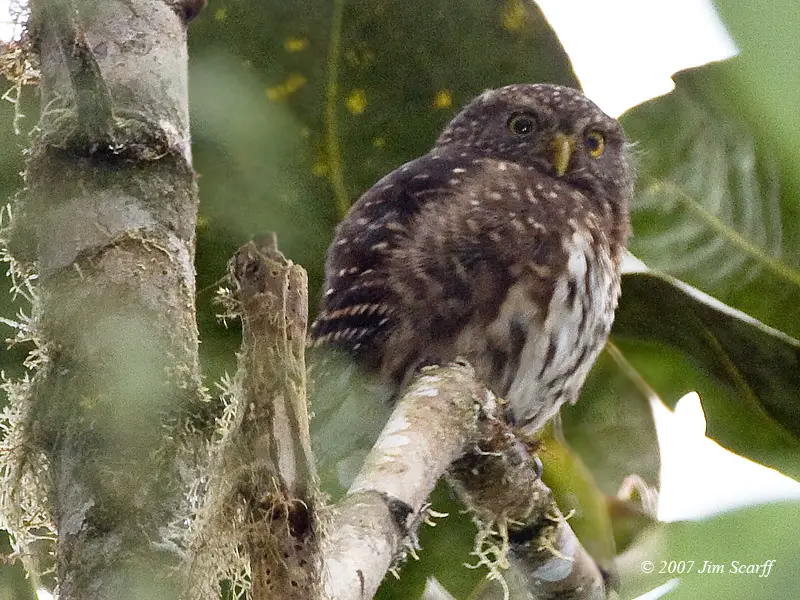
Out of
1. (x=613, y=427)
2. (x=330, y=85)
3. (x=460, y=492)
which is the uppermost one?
(x=330, y=85)

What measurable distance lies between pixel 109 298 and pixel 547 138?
136 centimetres

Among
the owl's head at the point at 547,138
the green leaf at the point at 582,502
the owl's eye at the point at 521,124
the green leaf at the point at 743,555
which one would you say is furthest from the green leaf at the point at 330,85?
the green leaf at the point at 582,502

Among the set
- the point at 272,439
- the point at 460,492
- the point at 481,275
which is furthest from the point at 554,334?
the point at 272,439

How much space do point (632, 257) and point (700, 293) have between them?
273 millimetres

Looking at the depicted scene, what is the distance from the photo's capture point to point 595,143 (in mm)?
2080

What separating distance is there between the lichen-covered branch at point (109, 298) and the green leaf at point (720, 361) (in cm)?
91

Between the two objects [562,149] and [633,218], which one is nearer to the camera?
[633,218]

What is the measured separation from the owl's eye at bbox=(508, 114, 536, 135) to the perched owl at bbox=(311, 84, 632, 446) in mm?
100

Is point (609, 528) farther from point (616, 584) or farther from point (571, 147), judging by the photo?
point (571, 147)

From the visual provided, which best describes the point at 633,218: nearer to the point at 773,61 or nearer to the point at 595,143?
the point at 595,143

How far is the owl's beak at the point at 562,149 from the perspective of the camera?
203cm

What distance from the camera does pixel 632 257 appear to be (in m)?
1.89

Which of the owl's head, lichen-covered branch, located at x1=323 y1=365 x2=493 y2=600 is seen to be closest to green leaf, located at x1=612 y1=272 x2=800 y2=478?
the owl's head

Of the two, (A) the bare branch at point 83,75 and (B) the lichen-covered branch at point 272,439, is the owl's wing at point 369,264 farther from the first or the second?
(B) the lichen-covered branch at point 272,439
